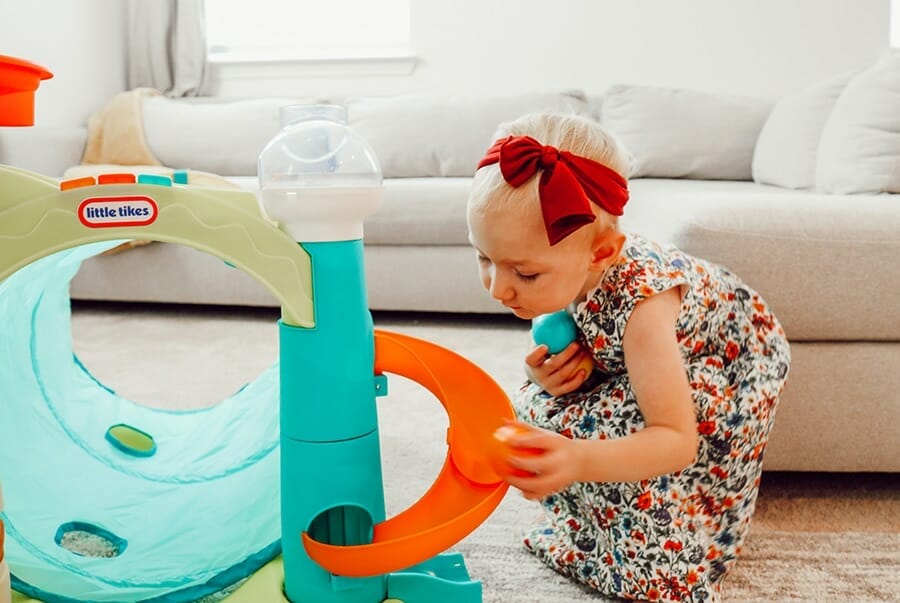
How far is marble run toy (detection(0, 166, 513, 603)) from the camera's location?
0.80 m

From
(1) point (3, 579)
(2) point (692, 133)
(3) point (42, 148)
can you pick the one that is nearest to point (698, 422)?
(1) point (3, 579)

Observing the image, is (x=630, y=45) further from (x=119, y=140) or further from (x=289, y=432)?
(x=289, y=432)

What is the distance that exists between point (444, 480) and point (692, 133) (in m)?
2.15

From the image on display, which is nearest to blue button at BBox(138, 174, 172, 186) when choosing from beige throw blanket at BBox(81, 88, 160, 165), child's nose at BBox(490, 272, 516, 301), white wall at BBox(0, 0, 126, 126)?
child's nose at BBox(490, 272, 516, 301)

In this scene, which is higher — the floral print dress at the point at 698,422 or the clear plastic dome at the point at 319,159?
the clear plastic dome at the point at 319,159

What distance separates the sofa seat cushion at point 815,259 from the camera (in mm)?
1174

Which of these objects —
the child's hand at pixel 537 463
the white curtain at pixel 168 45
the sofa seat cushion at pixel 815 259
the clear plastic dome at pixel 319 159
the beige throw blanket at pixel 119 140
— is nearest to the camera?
the child's hand at pixel 537 463

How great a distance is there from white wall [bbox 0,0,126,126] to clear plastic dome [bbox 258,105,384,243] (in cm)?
256

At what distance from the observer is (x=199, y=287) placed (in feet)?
8.76

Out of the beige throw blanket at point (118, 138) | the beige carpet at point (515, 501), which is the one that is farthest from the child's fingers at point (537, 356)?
the beige throw blanket at point (118, 138)

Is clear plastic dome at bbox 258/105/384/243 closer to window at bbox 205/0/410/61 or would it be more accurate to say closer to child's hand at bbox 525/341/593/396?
child's hand at bbox 525/341/593/396

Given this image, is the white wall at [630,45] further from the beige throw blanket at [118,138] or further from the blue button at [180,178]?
the blue button at [180,178]

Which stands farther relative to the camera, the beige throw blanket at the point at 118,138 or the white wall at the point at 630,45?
the white wall at the point at 630,45

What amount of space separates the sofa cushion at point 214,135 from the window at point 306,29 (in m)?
0.61
